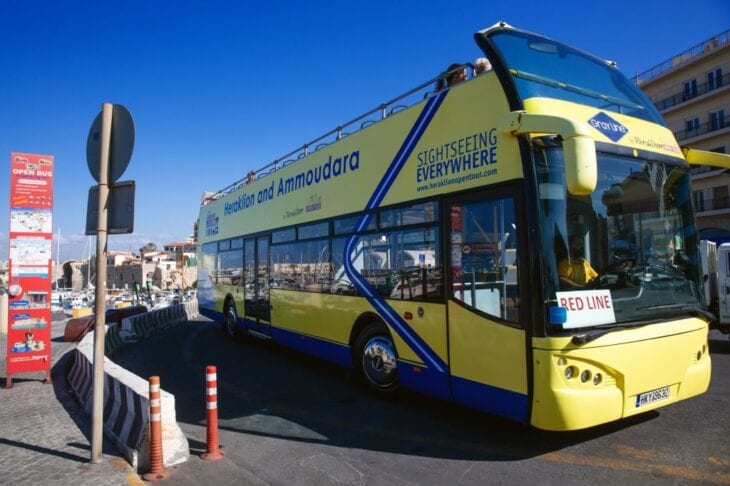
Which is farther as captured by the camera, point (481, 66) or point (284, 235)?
point (284, 235)

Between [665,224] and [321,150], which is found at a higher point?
[321,150]

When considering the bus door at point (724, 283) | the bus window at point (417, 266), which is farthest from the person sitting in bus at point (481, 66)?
the bus door at point (724, 283)

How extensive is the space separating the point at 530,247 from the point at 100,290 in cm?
395

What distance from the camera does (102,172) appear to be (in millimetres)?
4723

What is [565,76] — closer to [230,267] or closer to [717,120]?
[230,267]

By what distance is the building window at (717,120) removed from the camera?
1551 inches

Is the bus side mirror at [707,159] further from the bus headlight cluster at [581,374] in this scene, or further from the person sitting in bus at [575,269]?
the bus headlight cluster at [581,374]

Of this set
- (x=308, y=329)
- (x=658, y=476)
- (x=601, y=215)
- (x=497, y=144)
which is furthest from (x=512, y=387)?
(x=308, y=329)

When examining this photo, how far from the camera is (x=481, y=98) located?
520 cm

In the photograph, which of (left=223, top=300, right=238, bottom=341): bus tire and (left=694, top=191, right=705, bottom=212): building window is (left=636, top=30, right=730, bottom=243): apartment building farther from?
(left=223, top=300, right=238, bottom=341): bus tire

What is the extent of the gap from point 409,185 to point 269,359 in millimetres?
5536

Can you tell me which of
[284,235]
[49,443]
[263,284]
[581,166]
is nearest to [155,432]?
[49,443]

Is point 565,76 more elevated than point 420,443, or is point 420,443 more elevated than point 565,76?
point 565,76

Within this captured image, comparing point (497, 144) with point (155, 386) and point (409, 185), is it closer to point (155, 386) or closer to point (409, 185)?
point (409, 185)
